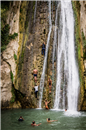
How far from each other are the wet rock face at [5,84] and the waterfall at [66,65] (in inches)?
160

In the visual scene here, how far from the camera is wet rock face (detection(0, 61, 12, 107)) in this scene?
15297 millimetres

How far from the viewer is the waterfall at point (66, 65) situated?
583 inches

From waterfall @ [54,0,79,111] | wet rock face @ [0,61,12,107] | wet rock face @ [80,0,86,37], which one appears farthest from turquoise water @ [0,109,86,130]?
wet rock face @ [80,0,86,37]

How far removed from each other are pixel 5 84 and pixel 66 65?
18.0ft

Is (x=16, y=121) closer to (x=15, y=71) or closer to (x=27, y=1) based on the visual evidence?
(x=15, y=71)

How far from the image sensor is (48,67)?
16172mm

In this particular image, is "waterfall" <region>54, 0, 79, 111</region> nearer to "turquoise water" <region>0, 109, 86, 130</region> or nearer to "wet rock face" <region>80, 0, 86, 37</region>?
"wet rock face" <region>80, 0, 86, 37</region>

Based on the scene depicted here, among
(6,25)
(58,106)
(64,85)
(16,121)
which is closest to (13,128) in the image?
(16,121)

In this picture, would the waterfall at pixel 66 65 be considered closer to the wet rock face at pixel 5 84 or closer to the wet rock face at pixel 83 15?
the wet rock face at pixel 83 15

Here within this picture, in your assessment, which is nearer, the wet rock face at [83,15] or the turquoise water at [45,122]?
the turquoise water at [45,122]

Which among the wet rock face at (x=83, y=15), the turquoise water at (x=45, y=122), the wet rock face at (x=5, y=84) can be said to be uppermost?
the wet rock face at (x=83, y=15)

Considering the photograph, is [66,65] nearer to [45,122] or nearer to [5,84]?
[5,84]

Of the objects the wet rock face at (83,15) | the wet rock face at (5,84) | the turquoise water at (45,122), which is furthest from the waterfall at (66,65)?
the wet rock face at (5,84)

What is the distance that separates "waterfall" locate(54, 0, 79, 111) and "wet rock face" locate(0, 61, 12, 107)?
406 centimetres
